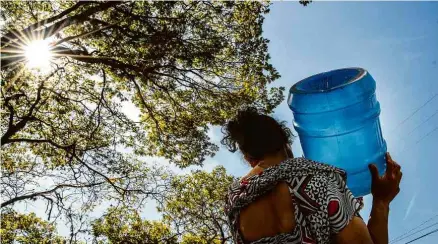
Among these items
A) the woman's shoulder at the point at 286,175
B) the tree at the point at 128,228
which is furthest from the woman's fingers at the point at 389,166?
the tree at the point at 128,228

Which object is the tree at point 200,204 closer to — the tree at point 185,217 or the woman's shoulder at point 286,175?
the tree at point 185,217

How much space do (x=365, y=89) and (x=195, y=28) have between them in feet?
18.4

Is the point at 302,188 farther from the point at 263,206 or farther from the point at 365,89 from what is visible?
the point at 365,89

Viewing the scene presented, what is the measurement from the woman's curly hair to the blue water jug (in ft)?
3.53

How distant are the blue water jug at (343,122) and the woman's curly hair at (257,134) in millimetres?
1075

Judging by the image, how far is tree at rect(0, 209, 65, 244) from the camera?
13.3 m

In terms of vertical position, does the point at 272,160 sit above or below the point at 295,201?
above

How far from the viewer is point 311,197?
1428 millimetres

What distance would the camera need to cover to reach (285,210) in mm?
1454

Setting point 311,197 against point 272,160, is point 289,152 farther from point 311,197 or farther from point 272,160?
point 311,197

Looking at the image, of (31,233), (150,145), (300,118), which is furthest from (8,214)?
(300,118)

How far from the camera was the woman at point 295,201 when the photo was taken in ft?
4.58

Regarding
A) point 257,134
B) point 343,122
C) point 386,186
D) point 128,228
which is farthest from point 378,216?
point 128,228

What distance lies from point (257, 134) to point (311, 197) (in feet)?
1.65
